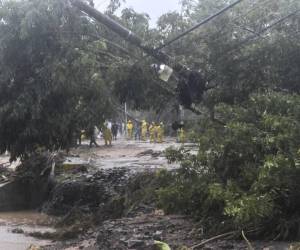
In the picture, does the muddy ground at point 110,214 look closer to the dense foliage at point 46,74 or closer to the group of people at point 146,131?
the dense foliage at point 46,74

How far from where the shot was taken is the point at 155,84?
50.4 feet

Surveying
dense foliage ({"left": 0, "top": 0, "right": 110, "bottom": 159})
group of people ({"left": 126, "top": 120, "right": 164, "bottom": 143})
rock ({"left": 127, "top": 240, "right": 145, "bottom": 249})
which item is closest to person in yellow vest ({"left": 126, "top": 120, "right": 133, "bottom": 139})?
group of people ({"left": 126, "top": 120, "right": 164, "bottom": 143})

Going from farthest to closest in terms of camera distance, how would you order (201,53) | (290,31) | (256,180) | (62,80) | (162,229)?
1. (201,53)
2. (290,31)
3. (62,80)
4. (162,229)
5. (256,180)

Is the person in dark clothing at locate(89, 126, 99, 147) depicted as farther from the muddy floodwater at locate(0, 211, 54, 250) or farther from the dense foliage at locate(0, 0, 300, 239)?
the muddy floodwater at locate(0, 211, 54, 250)

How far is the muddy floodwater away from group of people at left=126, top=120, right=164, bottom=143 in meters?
18.8

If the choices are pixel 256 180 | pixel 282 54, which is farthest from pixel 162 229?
pixel 282 54

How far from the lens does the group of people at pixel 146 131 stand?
36875 mm

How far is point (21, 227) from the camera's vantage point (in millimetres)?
15547

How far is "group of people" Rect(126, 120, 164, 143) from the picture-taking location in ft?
121

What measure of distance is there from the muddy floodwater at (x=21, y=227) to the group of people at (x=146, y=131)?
1882 cm

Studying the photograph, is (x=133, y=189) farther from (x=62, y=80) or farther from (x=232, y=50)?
(x=232, y=50)

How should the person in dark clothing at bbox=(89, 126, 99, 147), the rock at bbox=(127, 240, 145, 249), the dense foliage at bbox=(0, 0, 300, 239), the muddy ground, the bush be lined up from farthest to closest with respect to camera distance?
the person in dark clothing at bbox=(89, 126, 99, 147), the dense foliage at bbox=(0, 0, 300, 239), the muddy ground, the rock at bbox=(127, 240, 145, 249), the bush

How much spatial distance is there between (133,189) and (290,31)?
5.69 m

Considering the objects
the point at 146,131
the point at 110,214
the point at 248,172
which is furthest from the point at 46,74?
the point at 146,131
